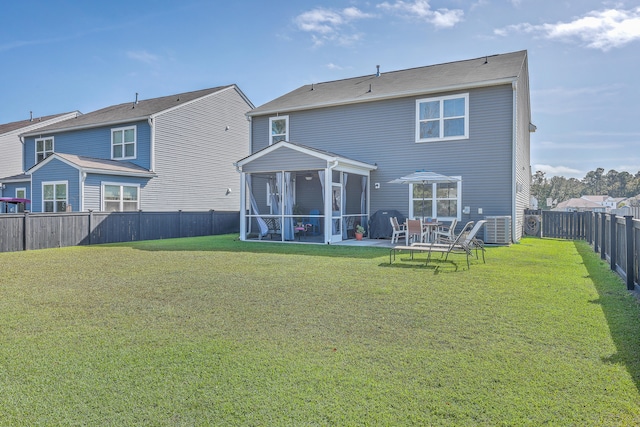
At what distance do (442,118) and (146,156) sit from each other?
12.8 meters

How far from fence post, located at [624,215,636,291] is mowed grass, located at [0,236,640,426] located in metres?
0.18

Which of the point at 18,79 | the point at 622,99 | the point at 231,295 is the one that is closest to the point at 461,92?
the point at 231,295

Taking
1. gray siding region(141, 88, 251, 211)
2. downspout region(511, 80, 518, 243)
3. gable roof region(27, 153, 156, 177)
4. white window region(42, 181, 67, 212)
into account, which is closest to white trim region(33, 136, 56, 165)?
gable roof region(27, 153, 156, 177)

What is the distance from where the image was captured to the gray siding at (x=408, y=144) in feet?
41.6

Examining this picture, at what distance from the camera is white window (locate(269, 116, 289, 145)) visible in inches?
651

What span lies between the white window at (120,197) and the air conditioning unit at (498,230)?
14.2 m

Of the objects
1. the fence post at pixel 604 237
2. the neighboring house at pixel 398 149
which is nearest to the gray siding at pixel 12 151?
the neighboring house at pixel 398 149

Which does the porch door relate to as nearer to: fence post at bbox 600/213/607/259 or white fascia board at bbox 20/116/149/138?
fence post at bbox 600/213/607/259

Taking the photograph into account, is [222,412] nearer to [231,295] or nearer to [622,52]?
[231,295]

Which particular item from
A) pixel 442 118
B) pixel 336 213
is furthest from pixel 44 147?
pixel 442 118

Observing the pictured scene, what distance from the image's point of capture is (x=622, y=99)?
887 inches

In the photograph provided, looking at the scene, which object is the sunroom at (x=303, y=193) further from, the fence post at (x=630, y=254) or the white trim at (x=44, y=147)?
the white trim at (x=44, y=147)

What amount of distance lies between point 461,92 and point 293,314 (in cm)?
1135


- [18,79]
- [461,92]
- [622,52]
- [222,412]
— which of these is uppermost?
[18,79]
